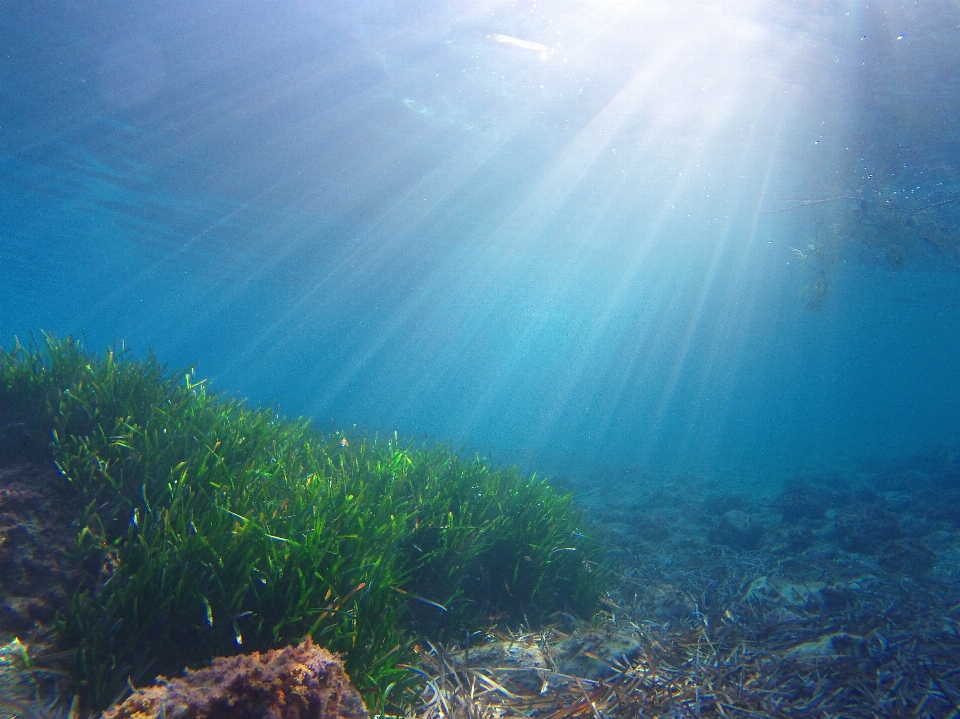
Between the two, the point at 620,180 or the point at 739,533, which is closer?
the point at 739,533

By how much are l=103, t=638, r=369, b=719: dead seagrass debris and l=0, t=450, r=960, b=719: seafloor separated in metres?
0.90

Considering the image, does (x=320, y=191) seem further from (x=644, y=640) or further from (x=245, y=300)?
(x=245, y=300)

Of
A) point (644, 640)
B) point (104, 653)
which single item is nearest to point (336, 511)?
point (104, 653)

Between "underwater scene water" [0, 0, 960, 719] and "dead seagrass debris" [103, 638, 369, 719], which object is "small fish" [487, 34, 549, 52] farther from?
"dead seagrass debris" [103, 638, 369, 719]

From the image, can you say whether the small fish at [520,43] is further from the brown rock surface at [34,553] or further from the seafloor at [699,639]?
the brown rock surface at [34,553]

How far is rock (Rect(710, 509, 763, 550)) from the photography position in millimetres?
9406

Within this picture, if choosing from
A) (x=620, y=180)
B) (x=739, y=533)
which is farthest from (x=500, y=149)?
(x=739, y=533)

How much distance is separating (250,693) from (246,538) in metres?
1.21

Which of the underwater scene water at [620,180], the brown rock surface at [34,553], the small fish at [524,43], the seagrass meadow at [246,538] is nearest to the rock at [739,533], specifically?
the underwater scene water at [620,180]

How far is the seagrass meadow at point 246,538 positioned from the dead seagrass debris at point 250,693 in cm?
61

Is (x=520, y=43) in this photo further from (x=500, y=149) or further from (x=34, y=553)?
(x=34, y=553)

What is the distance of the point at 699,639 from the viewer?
423 cm

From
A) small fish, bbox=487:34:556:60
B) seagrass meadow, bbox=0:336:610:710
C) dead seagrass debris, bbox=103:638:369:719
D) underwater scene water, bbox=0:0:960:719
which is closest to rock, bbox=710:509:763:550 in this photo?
underwater scene water, bbox=0:0:960:719

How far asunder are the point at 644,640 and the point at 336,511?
278 centimetres
